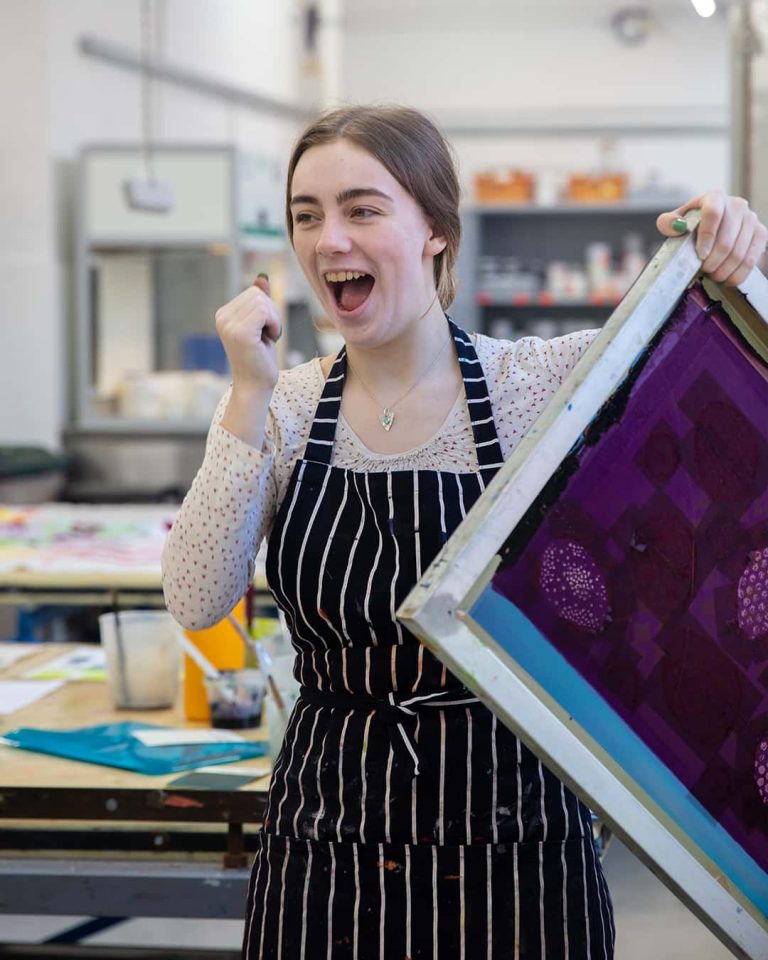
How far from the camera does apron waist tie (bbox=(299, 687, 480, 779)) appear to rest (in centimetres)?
140

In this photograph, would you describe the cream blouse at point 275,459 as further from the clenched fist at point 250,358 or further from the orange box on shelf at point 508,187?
the orange box on shelf at point 508,187

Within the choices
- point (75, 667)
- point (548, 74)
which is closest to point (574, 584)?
point (75, 667)

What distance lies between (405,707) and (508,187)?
32.0ft

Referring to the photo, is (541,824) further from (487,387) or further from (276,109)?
(276,109)

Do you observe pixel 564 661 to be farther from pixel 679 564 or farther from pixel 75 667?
pixel 75 667

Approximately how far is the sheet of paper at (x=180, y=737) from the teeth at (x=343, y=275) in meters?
1.13

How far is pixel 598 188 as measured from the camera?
34.8 feet

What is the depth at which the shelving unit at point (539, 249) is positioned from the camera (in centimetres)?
1070

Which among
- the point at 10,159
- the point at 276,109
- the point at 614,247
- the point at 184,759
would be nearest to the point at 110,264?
the point at 10,159

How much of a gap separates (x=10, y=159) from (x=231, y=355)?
23.5ft

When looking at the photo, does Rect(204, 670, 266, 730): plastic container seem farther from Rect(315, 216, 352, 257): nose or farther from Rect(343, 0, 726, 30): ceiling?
Rect(343, 0, 726, 30): ceiling

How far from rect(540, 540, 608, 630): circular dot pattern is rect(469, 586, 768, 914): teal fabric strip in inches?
1.4

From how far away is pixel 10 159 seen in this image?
26.3 ft

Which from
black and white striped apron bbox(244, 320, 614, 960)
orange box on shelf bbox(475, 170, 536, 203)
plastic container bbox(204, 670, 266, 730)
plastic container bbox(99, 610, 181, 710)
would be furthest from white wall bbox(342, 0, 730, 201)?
black and white striped apron bbox(244, 320, 614, 960)
